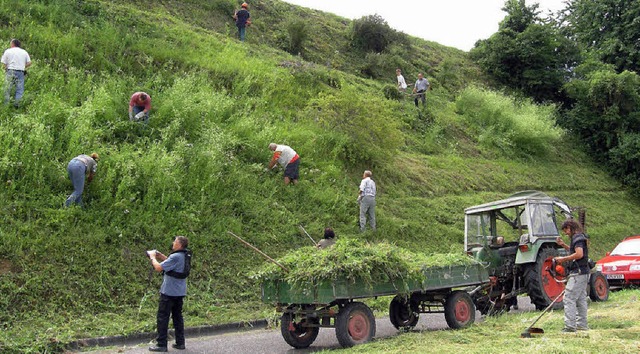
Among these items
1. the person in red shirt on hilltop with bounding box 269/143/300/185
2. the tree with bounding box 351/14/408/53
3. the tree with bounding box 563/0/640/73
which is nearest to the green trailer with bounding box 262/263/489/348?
the person in red shirt on hilltop with bounding box 269/143/300/185

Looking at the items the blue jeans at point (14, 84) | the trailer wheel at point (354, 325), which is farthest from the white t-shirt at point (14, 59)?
the trailer wheel at point (354, 325)

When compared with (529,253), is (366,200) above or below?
above

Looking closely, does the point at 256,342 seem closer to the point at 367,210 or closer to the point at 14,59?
the point at 367,210

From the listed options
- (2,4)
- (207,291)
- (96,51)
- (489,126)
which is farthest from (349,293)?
(489,126)

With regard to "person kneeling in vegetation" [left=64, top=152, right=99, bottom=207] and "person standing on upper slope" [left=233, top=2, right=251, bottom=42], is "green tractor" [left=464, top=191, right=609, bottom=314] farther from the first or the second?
"person standing on upper slope" [left=233, top=2, right=251, bottom=42]

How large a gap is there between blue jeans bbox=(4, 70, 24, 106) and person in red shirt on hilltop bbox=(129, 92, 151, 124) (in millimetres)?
2410

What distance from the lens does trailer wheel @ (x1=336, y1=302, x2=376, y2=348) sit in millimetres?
8836

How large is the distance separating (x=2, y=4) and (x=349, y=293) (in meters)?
14.8

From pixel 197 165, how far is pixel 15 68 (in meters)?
4.72

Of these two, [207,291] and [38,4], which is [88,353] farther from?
[38,4]

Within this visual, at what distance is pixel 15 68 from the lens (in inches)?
546

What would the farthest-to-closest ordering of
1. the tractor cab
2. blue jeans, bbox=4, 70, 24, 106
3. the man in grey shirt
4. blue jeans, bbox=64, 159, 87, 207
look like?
the man in grey shirt
blue jeans, bbox=4, 70, 24, 106
the tractor cab
blue jeans, bbox=64, 159, 87, 207

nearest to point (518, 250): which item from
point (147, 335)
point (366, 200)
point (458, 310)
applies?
point (458, 310)

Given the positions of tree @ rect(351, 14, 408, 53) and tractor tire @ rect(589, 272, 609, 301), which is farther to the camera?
tree @ rect(351, 14, 408, 53)
